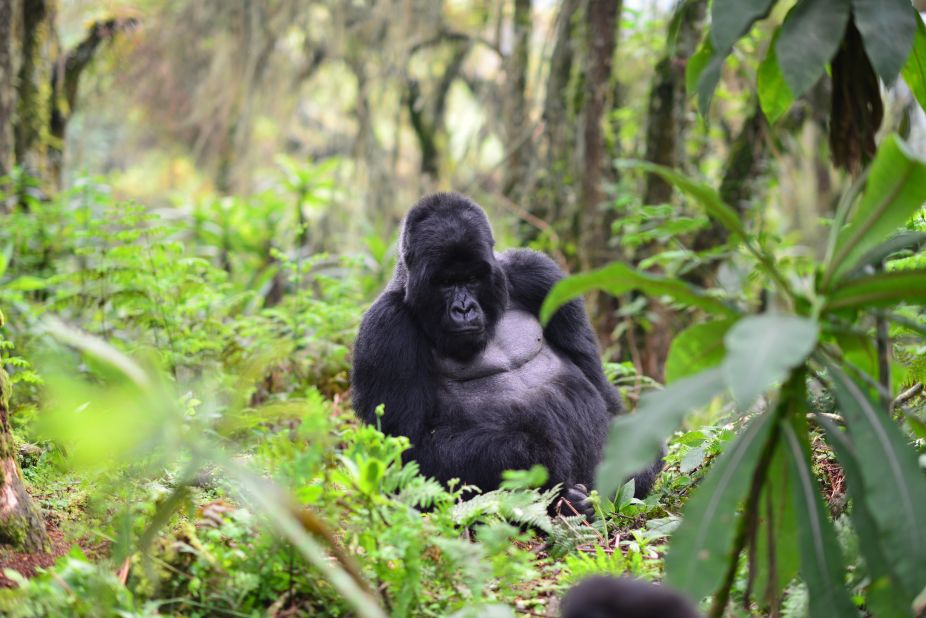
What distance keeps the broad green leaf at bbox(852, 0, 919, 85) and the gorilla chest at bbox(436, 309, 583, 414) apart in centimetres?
185

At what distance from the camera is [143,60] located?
10.5 metres

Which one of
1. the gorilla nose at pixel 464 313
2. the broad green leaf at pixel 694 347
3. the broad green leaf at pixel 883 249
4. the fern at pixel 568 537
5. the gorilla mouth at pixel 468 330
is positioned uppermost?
the broad green leaf at pixel 883 249

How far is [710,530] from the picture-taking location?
1.67 meters

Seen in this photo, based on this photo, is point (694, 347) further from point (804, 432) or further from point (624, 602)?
point (624, 602)

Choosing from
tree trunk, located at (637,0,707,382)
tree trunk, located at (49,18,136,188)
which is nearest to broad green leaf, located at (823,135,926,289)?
tree trunk, located at (637,0,707,382)

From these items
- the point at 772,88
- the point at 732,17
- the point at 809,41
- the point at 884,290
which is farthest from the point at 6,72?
the point at 884,290

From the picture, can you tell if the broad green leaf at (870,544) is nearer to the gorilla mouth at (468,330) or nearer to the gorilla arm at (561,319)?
the gorilla mouth at (468,330)

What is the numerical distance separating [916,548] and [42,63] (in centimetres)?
671

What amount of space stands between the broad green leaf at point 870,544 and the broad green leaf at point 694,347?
0.31 m

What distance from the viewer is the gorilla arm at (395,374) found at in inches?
132

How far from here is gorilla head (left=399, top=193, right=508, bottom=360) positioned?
3430 millimetres

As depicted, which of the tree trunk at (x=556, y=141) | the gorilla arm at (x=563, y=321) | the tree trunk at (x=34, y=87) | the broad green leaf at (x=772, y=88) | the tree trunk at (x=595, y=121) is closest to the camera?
the broad green leaf at (x=772, y=88)

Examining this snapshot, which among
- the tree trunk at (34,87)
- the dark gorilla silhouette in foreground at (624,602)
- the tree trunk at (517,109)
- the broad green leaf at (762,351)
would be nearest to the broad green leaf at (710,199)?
the broad green leaf at (762,351)

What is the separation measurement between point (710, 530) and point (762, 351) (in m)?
0.42
